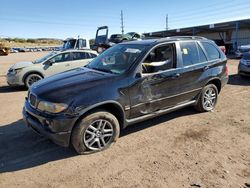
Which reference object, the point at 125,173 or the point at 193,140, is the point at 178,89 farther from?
the point at 125,173

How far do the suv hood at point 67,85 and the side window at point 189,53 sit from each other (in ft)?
5.81

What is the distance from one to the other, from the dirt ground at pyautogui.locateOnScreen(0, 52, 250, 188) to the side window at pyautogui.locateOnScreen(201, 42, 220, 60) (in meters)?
1.42

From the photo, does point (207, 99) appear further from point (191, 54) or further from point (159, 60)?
point (159, 60)

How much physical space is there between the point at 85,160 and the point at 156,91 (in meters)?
1.80

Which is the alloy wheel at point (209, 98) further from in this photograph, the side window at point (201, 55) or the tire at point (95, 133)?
the tire at point (95, 133)

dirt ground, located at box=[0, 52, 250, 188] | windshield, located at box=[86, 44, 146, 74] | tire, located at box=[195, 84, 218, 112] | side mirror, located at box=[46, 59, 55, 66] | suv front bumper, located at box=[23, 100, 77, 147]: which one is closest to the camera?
dirt ground, located at box=[0, 52, 250, 188]

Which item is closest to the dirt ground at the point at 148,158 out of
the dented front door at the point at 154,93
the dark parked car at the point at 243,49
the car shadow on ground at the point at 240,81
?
the dented front door at the point at 154,93

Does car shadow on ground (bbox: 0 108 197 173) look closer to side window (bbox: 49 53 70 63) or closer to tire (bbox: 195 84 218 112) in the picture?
tire (bbox: 195 84 218 112)

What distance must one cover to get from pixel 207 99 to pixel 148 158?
268cm

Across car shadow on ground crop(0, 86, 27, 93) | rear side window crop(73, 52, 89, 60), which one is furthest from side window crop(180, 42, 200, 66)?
car shadow on ground crop(0, 86, 27, 93)

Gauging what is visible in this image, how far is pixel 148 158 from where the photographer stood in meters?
3.83

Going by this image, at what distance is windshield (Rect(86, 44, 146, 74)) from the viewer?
447 cm

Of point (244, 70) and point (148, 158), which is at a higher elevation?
point (244, 70)

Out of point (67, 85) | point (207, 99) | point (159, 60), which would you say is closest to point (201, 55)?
point (207, 99)
